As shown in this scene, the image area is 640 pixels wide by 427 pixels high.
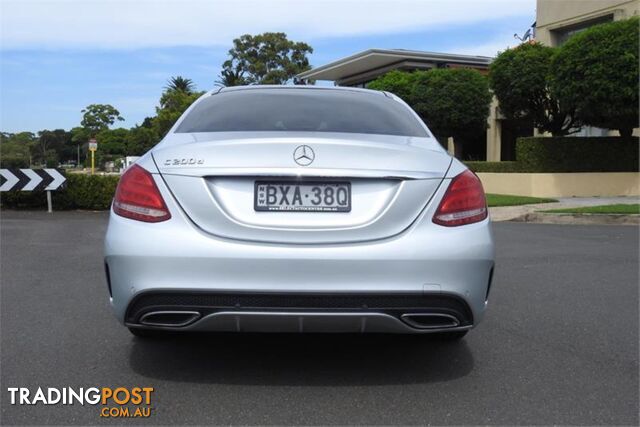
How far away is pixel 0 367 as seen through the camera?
360 cm

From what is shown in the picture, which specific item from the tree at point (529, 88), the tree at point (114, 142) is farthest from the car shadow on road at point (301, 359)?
the tree at point (114, 142)

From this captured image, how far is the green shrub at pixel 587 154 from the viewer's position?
20047mm

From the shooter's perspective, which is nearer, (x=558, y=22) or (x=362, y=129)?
(x=362, y=129)

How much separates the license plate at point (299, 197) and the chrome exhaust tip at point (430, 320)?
1.89 ft

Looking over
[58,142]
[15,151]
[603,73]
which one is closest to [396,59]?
[603,73]

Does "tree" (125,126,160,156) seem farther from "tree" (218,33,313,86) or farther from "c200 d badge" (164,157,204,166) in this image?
"c200 d badge" (164,157,204,166)

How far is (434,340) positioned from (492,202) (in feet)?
40.6

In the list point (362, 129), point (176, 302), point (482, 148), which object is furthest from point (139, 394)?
point (482, 148)

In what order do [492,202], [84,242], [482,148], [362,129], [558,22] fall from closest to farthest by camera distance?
[362,129], [84,242], [492,202], [558,22], [482,148]

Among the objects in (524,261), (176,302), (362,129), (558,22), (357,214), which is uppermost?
(558,22)

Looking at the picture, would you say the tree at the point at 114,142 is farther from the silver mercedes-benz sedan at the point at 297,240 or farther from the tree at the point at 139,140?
the silver mercedes-benz sedan at the point at 297,240

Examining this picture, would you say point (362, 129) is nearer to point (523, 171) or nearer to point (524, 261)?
point (524, 261)

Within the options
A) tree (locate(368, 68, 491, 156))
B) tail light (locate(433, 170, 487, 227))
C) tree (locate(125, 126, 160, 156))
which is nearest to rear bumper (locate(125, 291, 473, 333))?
tail light (locate(433, 170, 487, 227))

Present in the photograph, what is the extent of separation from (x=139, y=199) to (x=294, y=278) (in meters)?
0.85
